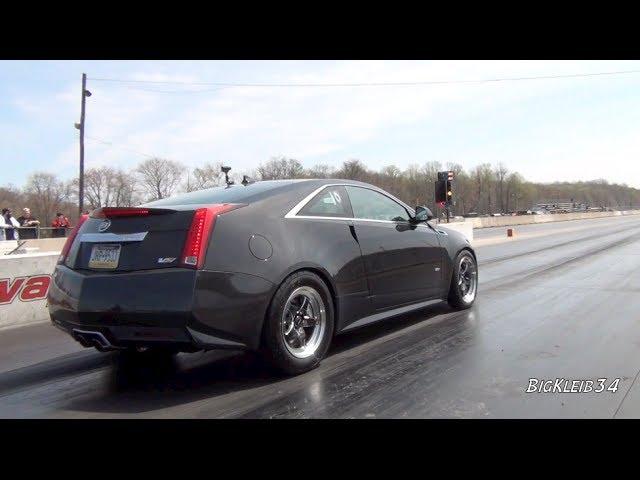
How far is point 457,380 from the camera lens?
3.71m

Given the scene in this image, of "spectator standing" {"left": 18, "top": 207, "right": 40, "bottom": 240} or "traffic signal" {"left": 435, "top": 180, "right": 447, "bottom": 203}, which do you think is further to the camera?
"traffic signal" {"left": 435, "top": 180, "right": 447, "bottom": 203}

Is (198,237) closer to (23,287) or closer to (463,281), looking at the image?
(463,281)

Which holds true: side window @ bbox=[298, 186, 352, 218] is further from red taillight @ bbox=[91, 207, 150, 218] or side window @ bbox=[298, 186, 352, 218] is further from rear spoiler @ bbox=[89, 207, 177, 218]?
red taillight @ bbox=[91, 207, 150, 218]

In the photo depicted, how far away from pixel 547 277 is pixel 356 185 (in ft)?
17.7

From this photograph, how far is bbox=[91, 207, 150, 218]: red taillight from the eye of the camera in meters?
3.77

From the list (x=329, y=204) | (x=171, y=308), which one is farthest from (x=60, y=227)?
(x=171, y=308)

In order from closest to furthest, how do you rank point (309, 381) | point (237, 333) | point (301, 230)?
1. point (237, 333)
2. point (309, 381)
3. point (301, 230)

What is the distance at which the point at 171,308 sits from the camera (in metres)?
3.36

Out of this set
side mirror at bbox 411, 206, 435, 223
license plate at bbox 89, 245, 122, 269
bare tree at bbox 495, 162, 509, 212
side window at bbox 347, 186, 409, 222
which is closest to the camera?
license plate at bbox 89, 245, 122, 269

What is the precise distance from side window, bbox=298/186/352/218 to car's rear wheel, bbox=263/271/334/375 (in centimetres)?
59

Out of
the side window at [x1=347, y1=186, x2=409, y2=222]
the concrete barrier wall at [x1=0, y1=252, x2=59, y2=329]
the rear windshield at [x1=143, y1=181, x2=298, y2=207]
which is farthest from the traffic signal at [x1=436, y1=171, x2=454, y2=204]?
the rear windshield at [x1=143, y1=181, x2=298, y2=207]

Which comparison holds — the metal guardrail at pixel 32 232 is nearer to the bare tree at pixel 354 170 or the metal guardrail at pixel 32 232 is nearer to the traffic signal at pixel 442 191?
the traffic signal at pixel 442 191
